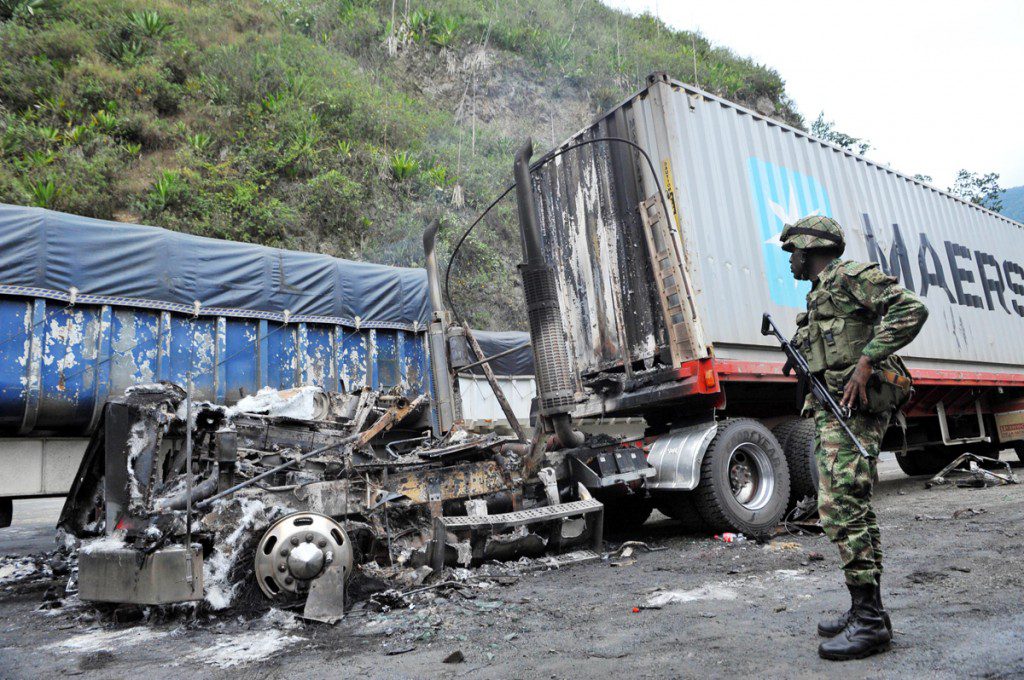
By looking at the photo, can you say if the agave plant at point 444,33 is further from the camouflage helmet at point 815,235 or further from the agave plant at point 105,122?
the camouflage helmet at point 815,235

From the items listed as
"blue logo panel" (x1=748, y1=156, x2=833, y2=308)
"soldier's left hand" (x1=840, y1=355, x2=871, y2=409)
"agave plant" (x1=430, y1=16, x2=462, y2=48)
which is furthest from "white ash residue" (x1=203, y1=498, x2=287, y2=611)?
"agave plant" (x1=430, y1=16, x2=462, y2=48)

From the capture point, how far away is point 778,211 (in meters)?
6.09

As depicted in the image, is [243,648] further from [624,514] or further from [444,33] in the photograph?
[444,33]

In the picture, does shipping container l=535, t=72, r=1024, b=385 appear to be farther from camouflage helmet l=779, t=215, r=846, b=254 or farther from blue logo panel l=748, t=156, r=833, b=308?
camouflage helmet l=779, t=215, r=846, b=254

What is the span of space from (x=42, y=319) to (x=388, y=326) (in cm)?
283

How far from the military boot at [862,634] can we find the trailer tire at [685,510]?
256cm

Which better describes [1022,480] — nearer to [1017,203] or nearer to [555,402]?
[555,402]

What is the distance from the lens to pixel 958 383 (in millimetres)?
7582

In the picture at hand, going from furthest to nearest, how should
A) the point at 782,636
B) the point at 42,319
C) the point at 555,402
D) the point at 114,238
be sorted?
the point at 114,238, the point at 42,319, the point at 555,402, the point at 782,636

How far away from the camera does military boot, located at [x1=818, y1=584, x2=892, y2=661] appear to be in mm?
2275

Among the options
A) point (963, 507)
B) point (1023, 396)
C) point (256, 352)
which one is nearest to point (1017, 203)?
point (1023, 396)

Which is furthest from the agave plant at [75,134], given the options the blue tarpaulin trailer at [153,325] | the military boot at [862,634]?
the military boot at [862,634]

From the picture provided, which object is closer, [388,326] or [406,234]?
A: [388,326]

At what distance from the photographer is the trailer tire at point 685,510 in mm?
4973
